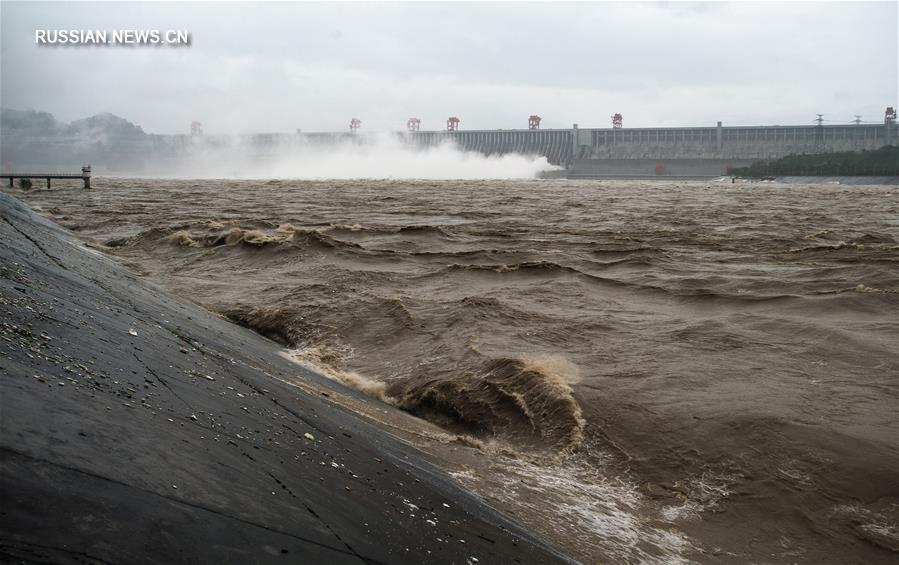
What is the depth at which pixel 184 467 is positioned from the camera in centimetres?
283

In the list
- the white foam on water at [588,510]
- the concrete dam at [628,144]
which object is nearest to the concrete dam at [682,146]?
the concrete dam at [628,144]

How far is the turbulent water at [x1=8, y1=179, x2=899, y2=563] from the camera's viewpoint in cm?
433

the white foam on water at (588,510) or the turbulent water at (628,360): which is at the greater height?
the turbulent water at (628,360)

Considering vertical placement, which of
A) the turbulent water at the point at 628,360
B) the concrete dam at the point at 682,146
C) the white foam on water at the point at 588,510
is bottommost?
the white foam on water at the point at 588,510

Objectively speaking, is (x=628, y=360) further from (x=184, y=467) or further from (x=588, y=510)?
(x=184, y=467)

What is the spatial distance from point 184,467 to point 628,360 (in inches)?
189

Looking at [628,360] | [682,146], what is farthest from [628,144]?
[628,360]

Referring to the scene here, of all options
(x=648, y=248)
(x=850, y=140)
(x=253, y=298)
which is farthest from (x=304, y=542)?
(x=850, y=140)

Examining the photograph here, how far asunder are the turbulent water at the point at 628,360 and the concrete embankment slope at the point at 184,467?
86 centimetres

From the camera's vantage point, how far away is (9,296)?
4.15m

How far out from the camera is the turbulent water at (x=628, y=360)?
4.33 meters

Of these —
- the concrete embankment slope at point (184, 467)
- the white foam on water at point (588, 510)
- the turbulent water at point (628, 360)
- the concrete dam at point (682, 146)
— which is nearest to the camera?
the concrete embankment slope at point (184, 467)

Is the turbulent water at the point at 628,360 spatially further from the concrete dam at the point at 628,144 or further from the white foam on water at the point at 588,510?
the concrete dam at the point at 628,144

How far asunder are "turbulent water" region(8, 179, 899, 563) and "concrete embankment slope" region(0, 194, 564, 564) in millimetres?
861
